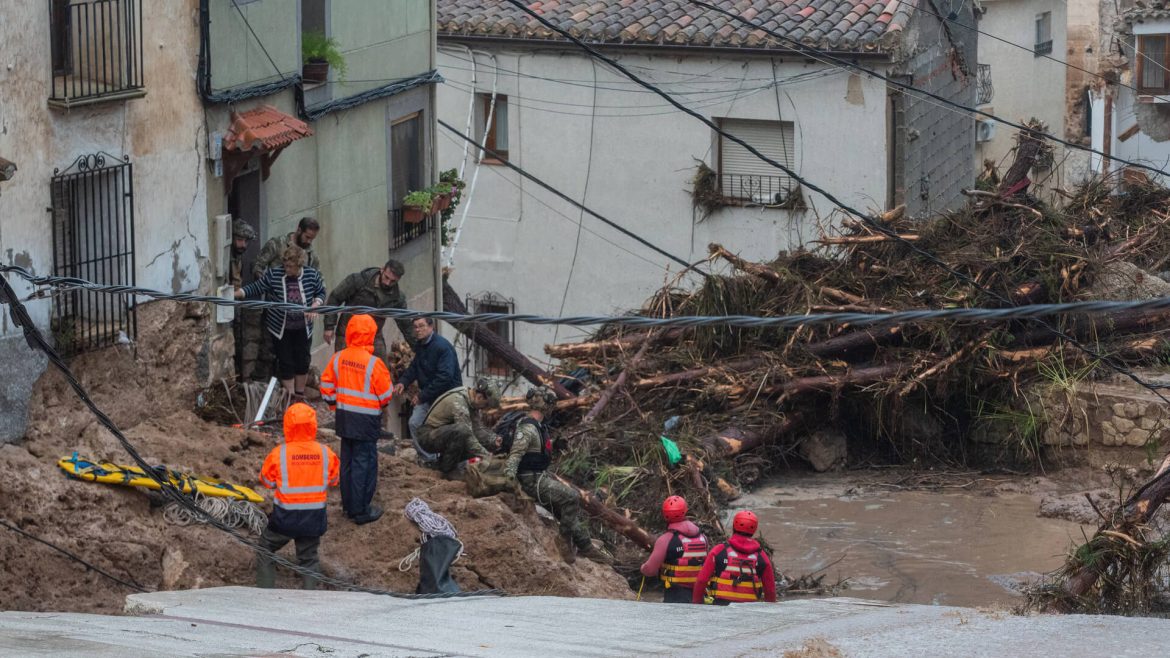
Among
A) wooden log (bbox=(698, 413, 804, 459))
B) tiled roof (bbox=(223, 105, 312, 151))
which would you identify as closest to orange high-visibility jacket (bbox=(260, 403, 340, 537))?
tiled roof (bbox=(223, 105, 312, 151))

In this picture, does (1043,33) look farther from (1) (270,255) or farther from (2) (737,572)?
(2) (737,572)

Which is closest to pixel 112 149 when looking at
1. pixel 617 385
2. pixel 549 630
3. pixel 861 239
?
pixel 549 630

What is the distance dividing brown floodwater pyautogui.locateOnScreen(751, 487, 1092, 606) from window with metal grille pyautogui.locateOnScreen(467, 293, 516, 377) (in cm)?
880

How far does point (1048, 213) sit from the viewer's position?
16.8 m

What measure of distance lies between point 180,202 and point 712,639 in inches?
281

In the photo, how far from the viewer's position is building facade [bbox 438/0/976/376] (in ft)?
71.8

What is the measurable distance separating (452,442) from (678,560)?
2.55 metres

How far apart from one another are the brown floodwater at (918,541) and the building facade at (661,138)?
258 inches

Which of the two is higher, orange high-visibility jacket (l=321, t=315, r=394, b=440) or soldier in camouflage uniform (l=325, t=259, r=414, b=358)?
soldier in camouflage uniform (l=325, t=259, r=414, b=358)

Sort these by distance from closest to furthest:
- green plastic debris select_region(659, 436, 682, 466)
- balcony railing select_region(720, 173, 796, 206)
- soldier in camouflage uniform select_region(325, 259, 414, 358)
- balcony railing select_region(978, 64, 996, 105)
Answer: soldier in camouflage uniform select_region(325, 259, 414, 358), green plastic debris select_region(659, 436, 682, 466), balcony railing select_region(720, 173, 796, 206), balcony railing select_region(978, 64, 996, 105)

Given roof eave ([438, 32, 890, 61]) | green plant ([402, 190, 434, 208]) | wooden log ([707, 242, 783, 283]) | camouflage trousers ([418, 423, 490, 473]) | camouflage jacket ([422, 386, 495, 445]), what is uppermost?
roof eave ([438, 32, 890, 61])

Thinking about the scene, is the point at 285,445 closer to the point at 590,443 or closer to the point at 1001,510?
the point at 590,443

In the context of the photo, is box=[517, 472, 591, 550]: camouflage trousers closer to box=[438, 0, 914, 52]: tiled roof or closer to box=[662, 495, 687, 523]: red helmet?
box=[662, 495, 687, 523]: red helmet

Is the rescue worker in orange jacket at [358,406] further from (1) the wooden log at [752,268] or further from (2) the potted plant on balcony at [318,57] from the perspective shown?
(1) the wooden log at [752,268]
